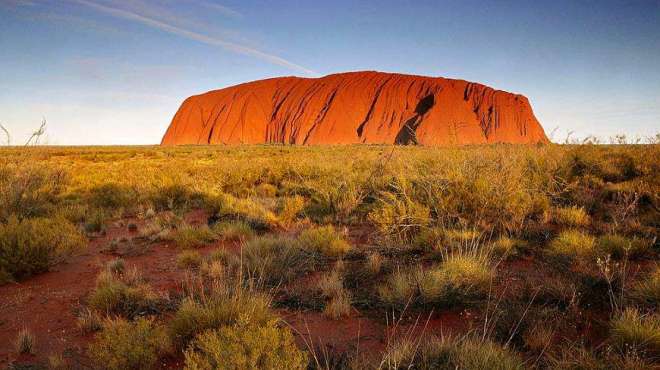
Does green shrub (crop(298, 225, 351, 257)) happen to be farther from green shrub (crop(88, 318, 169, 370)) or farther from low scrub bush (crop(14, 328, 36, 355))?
low scrub bush (crop(14, 328, 36, 355))

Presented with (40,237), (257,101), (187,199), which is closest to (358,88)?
(257,101)

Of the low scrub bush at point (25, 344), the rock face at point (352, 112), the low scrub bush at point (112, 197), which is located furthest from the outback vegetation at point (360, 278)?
the rock face at point (352, 112)

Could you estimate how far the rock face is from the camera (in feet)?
196

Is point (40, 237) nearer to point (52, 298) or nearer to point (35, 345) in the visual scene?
point (52, 298)

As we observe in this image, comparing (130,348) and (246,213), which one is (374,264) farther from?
(246,213)

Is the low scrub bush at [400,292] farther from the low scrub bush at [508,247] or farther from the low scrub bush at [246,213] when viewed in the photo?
the low scrub bush at [246,213]

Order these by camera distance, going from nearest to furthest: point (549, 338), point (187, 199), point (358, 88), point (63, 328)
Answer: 1. point (549, 338)
2. point (63, 328)
3. point (187, 199)
4. point (358, 88)

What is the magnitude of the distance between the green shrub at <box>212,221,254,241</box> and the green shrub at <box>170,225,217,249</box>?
0.12 m

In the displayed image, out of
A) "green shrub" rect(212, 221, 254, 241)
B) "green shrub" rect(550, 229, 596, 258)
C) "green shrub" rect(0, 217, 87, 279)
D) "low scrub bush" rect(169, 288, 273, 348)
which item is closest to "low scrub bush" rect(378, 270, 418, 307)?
"low scrub bush" rect(169, 288, 273, 348)

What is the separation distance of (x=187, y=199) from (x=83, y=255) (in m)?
3.77

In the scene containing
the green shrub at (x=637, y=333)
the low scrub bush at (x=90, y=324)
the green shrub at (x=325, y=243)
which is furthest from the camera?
the green shrub at (x=325, y=243)

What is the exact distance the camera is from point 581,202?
6.14 m

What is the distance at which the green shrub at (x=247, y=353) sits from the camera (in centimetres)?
171

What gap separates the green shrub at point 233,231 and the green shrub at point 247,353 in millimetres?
3553
